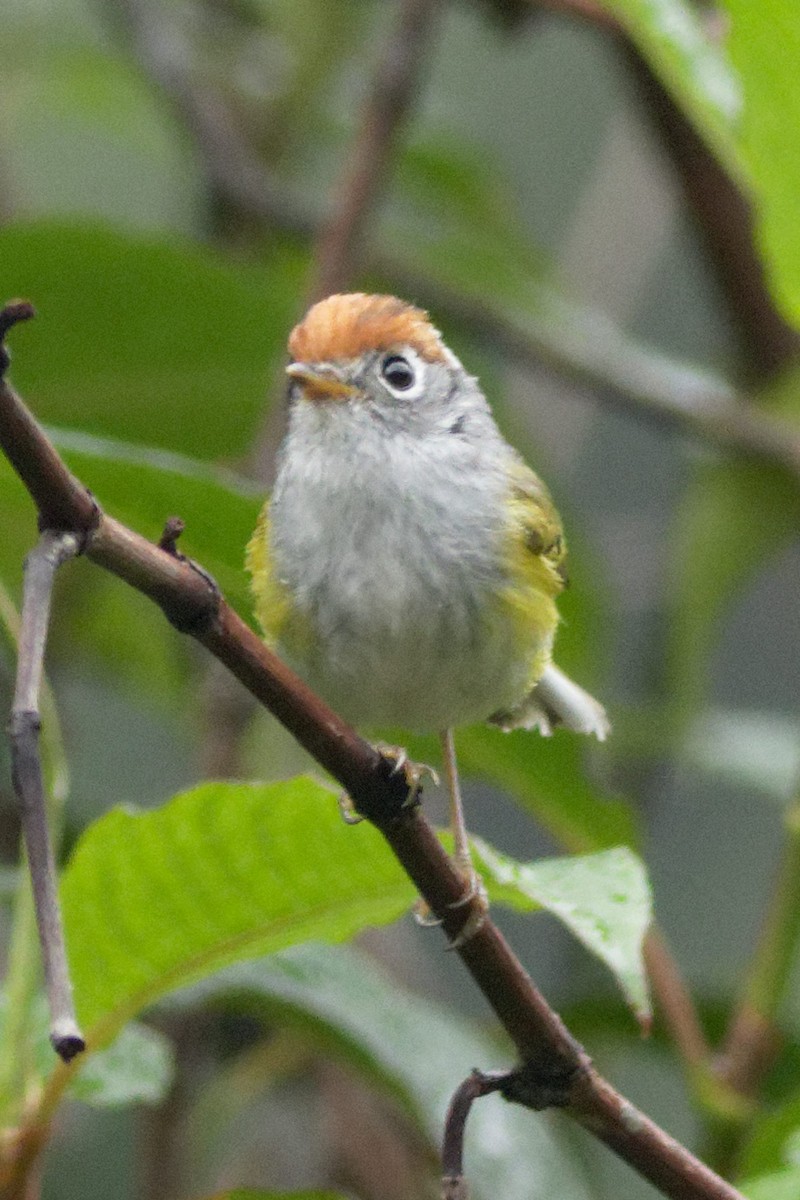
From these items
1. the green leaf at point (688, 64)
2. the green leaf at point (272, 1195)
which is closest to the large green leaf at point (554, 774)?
the green leaf at point (688, 64)

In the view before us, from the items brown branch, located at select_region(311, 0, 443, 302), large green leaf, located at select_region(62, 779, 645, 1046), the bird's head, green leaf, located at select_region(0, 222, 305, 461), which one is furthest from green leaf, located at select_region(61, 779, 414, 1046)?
green leaf, located at select_region(0, 222, 305, 461)

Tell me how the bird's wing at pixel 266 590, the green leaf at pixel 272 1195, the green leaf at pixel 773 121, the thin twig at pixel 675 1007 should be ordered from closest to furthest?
1. the green leaf at pixel 272 1195
2. the green leaf at pixel 773 121
3. the bird's wing at pixel 266 590
4. the thin twig at pixel 675 1007

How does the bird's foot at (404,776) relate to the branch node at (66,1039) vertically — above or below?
below

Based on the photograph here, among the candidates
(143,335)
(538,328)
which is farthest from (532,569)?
(538,328)

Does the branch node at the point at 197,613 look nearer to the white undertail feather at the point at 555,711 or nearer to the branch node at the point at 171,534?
the branch node at the point at 171,534

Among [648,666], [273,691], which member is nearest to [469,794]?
[648,666]

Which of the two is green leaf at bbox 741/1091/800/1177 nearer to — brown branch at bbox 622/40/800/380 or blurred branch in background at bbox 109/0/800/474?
blurred branch in background at bbox 109/0/800/474

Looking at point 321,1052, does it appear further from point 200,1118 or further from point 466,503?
point 466,503
